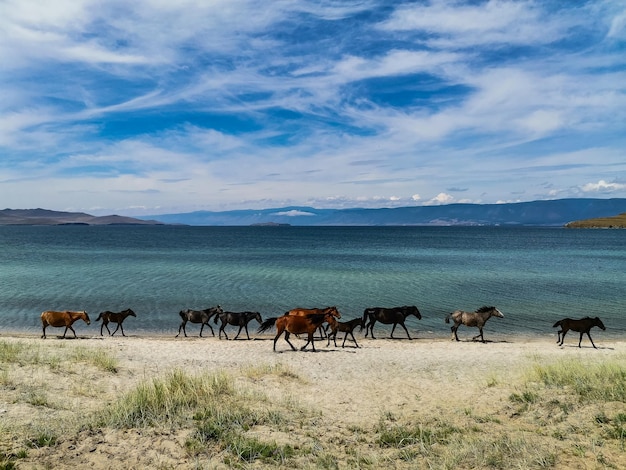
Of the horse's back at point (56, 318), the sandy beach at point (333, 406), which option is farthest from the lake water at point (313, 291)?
the sandy beach at point (333, 406)

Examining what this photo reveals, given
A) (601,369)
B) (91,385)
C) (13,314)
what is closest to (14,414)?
(91,385)

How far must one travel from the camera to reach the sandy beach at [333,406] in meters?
7.30

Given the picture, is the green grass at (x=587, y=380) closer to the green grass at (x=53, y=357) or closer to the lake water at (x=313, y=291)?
the lake water at (x=313, y=291)

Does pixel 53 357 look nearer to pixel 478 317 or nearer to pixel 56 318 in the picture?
pixel 56 318

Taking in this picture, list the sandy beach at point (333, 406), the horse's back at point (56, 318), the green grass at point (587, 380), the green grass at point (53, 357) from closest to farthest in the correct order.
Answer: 1. the sandy beach at point (333, 406)
2. the green grass at point (587, 380)
3. the green grass at point (53, 357)
4. the horse's back at point (56, 318)

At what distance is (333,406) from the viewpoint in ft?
34.6

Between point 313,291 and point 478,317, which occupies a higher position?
point 478,317

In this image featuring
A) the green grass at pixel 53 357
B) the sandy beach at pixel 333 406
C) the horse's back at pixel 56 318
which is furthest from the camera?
the horse's back at pixel 56 318

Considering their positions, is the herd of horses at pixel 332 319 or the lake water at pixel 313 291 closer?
the herd of horses at pixel 332 319

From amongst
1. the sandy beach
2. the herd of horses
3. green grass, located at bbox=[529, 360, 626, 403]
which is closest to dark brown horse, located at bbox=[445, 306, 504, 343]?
the herd of horses

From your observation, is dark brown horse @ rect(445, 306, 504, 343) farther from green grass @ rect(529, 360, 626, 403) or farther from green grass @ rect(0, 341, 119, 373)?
green grass @ rect(0, 341, 119, 373)

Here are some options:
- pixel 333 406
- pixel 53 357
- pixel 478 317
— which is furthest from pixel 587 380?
pixel 53 357

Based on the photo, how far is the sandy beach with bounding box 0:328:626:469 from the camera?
24.0 ft

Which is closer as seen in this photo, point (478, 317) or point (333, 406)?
point (333, 406)
